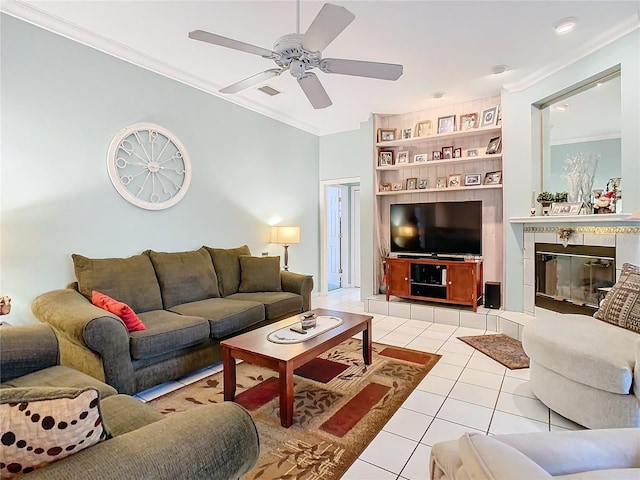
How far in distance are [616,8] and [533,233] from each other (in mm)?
2138

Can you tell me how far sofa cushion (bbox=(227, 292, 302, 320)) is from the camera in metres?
3.46

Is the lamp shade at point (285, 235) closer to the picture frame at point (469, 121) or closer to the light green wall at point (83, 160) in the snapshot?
the light green wall at point (83, 160)

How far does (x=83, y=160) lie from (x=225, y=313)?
1778 mm

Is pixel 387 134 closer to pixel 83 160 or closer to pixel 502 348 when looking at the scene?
pixel 502 348

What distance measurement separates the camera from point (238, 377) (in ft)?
9.21

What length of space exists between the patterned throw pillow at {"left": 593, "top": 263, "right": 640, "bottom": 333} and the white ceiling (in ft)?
6.56

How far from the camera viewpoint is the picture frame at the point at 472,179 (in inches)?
178

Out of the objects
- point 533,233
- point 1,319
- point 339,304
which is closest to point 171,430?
point 1,319

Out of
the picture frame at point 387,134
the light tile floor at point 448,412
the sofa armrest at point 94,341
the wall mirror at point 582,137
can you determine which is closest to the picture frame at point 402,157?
the picture frame at point 387,134

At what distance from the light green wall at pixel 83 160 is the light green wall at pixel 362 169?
1716mm

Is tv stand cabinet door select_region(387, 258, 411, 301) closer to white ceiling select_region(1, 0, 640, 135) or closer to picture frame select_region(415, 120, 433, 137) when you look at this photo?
picture frame select_region(415, 120, 433, 137)

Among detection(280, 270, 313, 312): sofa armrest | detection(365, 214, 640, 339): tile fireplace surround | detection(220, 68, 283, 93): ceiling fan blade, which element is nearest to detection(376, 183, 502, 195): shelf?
detection(365, 214, 640, 339): tile fireplace surround

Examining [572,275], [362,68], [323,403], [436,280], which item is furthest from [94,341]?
[572,275]

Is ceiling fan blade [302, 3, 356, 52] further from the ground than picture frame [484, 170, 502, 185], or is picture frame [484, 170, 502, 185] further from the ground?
ceiling fan blade [302, 3, 356, 52]
